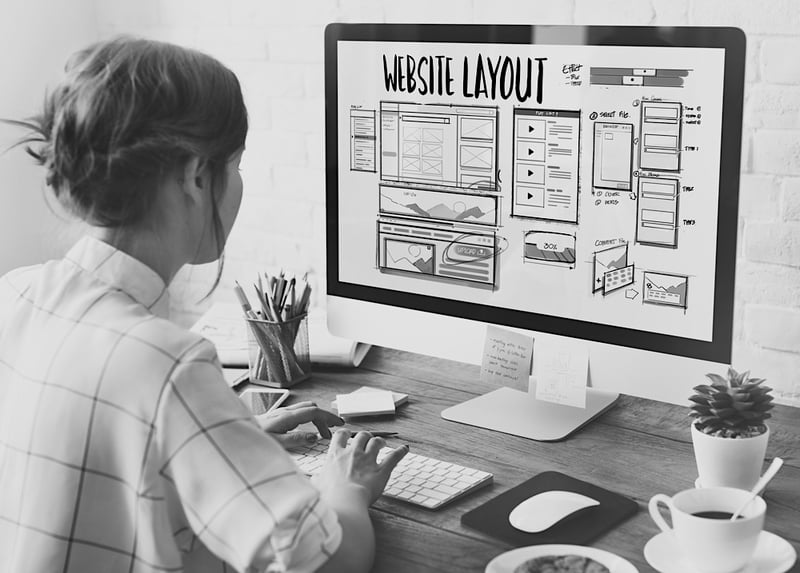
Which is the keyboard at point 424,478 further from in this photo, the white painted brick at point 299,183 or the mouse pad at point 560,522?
the white painted brick at point 299,183

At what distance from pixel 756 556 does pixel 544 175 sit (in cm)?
52

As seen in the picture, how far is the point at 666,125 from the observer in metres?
1.18

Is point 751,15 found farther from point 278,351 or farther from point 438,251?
point 278,351

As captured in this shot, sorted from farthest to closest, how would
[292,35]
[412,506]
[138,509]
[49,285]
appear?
1. [292,35]
2. [412,506]
3. [49,285]
4. [138,509]

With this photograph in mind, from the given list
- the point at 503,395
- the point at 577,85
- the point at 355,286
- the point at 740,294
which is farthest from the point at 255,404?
the point at 740,294

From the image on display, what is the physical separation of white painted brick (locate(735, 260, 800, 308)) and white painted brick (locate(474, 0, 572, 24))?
0.51 meters

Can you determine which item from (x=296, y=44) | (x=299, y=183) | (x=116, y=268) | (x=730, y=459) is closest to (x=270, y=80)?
(x=296, y=44)

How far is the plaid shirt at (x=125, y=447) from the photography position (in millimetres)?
853

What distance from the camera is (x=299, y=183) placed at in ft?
7.09

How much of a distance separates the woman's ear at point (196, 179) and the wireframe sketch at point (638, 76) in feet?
1.62

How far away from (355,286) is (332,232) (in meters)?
0.09

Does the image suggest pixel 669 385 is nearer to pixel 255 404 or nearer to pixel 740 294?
pixel 740 294

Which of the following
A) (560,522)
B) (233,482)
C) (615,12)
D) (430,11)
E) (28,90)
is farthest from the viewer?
(28,90)

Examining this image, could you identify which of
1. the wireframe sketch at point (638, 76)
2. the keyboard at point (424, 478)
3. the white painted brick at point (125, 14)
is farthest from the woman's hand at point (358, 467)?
the white painted brick at point (125, 14)
